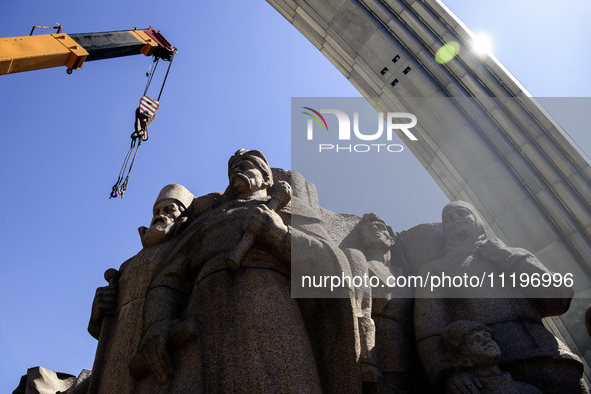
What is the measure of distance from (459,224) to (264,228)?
7.91 ft

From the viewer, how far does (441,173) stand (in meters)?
16.9

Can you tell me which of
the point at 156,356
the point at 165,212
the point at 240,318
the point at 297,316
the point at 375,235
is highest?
the point at 165,212

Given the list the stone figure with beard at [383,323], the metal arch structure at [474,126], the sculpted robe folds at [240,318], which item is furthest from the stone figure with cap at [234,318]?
the metal arch structure at [474,126]

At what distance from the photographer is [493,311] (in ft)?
15.6

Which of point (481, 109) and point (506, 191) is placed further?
point (481, 109)

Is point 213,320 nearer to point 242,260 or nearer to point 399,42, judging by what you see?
point 242,260

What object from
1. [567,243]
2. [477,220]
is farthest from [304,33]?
[477,220]

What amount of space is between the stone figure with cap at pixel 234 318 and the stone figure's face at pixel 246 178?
1.65ft

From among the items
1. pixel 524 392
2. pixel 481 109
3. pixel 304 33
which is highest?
pixel 304 33

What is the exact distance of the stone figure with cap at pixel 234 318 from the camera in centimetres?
360

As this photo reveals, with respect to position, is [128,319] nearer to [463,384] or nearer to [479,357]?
[463,384]

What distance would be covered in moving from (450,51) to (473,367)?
12414 mm

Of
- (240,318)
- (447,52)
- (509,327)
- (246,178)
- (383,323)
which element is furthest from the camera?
(447,52)

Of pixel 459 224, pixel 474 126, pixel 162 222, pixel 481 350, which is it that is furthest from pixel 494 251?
pixel 474 126
